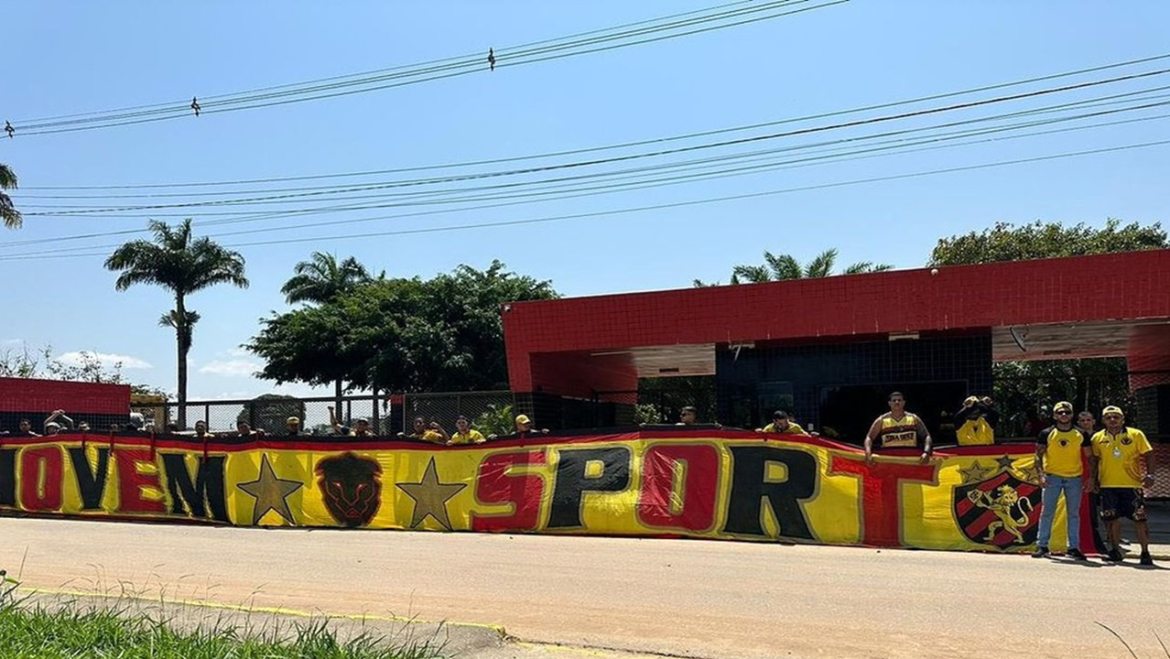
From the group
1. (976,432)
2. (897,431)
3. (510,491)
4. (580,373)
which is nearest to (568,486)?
(510,491)

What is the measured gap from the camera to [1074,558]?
10.0m

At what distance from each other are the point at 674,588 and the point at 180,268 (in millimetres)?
42535

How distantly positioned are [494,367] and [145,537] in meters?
31.6

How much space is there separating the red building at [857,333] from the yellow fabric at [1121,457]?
4.18 m

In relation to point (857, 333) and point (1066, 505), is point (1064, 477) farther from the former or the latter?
point (857, 333)

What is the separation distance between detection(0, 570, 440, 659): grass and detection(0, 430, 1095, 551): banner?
6.62m

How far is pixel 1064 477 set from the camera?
33.6 ft

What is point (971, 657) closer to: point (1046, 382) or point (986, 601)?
point (986, 601)

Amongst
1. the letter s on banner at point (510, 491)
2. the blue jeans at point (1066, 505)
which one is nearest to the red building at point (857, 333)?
the letter s on banner at point (510, 491)

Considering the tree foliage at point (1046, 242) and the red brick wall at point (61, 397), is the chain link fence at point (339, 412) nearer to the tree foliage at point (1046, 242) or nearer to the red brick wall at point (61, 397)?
the red brick wall at point (61, 397)

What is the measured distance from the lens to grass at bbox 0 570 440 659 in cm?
519

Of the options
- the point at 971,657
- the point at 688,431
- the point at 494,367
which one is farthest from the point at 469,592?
the point at 494,367

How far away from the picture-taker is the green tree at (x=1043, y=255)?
27812mm

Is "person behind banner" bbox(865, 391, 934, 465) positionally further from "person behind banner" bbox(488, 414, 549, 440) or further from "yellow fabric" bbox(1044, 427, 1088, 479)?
"person behind banner" bbox(488, 414, 549, 440)
